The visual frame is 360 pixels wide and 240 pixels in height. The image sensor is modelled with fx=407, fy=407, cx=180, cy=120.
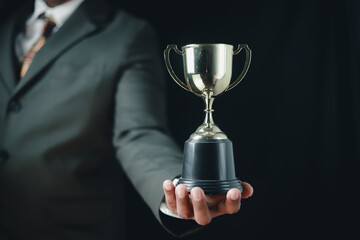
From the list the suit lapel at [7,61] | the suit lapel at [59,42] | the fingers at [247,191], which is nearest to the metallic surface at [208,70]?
the fingers at [247,191]

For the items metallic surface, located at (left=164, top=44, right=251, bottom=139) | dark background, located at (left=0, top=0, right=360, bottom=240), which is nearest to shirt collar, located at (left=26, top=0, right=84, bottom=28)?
dark background, located at (left=0, top=0, right=360, bottom=240)

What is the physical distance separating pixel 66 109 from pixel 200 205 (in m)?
0.80

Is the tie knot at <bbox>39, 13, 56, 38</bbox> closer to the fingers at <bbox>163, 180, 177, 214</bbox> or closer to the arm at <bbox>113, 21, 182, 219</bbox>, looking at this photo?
the arm at <bbox>113, 21, 182, 219</bbox>

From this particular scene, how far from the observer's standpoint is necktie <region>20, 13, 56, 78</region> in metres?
1.43

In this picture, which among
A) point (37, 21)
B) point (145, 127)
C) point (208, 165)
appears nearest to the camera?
point (208, 165)

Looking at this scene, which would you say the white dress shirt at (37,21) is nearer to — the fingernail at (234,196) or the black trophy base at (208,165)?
the black trophy base at (208,165)

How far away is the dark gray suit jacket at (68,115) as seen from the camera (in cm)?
138

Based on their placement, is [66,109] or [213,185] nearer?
[213,185]

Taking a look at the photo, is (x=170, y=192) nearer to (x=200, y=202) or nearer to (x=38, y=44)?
(x=200, y=202)

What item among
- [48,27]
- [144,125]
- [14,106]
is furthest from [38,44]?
[144,125]

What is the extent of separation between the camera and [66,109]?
4.58 ft

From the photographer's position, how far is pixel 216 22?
Result: 66.4 inches

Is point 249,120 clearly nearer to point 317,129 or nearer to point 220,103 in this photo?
point 220,103

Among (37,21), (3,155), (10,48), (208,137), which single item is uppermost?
(37,21)
